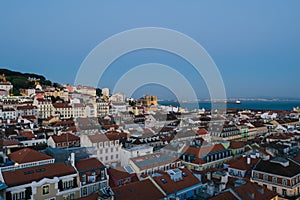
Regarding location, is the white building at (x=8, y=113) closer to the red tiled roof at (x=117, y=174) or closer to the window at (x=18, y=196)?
the red tiled roof at (x=117, y=174)

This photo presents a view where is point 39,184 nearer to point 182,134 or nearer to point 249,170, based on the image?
point 249,170

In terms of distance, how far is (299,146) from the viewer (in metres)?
42.7

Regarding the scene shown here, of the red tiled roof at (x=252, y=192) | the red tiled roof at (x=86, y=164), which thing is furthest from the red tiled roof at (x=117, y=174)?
the red tiled roof at (x=252, y=192)

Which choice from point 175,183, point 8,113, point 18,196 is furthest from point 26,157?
point 8,113

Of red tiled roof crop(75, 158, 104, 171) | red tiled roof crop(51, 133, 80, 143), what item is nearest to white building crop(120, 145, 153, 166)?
red tiled roof crop(51, 133, 80, 143)

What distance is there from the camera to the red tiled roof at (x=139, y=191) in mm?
19070

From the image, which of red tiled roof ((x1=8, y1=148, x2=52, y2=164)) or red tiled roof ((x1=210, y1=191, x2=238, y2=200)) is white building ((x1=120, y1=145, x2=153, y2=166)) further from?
red tiled roof ((x1=210, y1=191, x2=238, y2=200))

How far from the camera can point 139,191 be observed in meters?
20.0

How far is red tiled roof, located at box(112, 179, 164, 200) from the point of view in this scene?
1907 cm

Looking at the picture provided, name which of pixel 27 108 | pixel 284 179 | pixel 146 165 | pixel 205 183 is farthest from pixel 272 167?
pixel 27 108

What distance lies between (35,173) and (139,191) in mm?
8278

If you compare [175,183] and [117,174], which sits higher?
[175,183]

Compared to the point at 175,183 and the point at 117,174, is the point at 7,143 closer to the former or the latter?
the point at 117,174

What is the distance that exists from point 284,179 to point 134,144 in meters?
23.1
